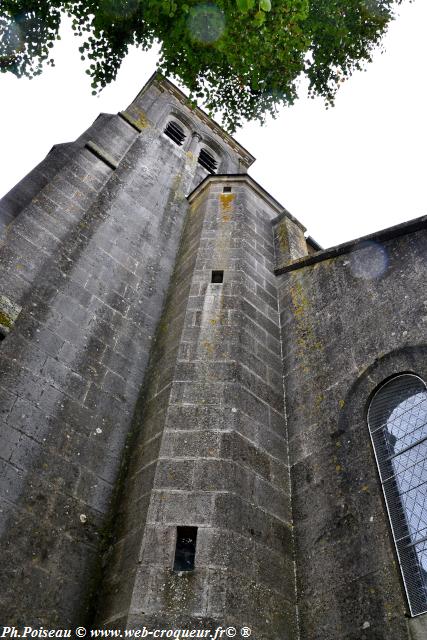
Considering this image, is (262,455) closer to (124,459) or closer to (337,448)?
(337,448)

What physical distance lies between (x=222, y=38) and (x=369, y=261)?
459 centimetres

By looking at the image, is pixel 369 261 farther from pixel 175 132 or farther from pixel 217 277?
pixel 175 132

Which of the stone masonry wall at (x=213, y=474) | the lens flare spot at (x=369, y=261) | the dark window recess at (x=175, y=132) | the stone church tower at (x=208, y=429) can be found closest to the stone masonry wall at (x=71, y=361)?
the stone church tower at (x=208, y=429)

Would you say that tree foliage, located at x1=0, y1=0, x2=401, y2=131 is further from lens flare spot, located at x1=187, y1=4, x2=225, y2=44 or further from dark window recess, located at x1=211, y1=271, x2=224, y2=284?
dark window recess, located at x1=211, y1=271, x2=224, y2=284

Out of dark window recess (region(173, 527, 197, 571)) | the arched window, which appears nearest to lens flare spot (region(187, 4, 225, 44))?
the arched window

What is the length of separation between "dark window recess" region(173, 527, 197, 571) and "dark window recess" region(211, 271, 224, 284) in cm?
462

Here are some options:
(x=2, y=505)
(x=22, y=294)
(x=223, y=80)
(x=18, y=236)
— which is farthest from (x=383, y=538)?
(x=223, y=80)

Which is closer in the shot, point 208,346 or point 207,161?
point 208,346

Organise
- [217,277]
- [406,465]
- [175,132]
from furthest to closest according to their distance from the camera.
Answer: [175,132], [217,277], [406,465]

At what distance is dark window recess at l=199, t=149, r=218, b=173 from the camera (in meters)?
17.1

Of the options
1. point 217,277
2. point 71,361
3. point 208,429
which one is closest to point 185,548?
point 208,429

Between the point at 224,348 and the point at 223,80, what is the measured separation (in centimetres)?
653

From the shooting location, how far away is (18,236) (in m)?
7.78

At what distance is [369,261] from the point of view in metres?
7.57
